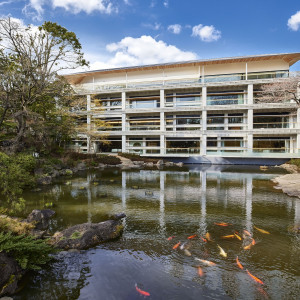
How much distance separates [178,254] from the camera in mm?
6723

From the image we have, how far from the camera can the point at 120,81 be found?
41.2 meters

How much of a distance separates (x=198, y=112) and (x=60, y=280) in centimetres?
3506

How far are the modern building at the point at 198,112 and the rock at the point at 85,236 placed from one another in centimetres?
2498

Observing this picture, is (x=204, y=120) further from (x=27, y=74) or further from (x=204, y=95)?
(x=27, y=74)

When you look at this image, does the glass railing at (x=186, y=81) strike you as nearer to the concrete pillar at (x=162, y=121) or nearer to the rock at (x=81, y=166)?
the concrete pillar at (x=162, y=121)

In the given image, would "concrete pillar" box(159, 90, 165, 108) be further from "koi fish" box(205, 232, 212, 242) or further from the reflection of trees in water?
the reflection of trees in water

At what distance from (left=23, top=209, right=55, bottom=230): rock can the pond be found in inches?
12.0

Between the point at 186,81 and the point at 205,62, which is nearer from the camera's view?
the point at 205,62

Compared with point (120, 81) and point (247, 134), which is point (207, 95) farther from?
point (120, 81)

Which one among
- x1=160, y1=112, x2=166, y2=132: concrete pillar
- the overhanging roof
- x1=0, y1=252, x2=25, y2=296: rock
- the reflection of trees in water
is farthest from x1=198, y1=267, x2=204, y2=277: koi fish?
the overhanging roof

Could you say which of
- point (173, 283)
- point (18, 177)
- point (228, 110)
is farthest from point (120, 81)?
point (173, 283)

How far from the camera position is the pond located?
204 inches

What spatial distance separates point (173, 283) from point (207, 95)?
35055mm

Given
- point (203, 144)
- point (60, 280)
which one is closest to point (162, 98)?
point (203, 144)
